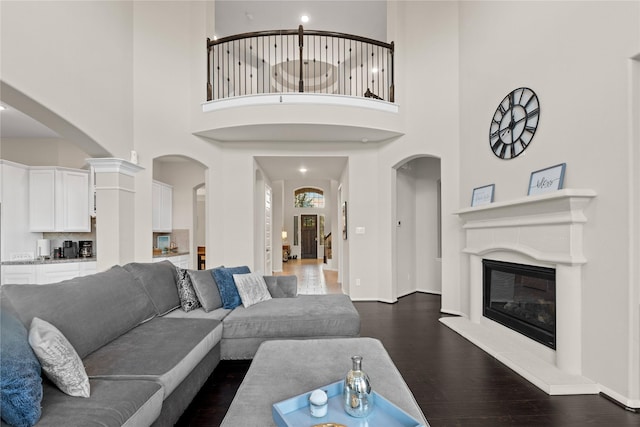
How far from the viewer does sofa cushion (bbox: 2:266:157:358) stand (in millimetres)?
1760

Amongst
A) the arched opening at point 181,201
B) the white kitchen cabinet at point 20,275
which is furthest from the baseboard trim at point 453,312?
the white kitchen cabinet at point 20,275

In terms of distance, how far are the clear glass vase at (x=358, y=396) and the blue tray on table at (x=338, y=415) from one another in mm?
25

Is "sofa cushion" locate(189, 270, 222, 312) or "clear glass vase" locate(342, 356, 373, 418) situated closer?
"clear glass vase" locate(342, 356, 373, 418)

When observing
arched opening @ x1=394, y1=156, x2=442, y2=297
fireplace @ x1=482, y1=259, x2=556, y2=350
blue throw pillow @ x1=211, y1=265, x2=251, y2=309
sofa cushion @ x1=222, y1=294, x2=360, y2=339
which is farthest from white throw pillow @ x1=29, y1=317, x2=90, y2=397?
arched opening @ x1=394, y1=156, x2=442, y2=297

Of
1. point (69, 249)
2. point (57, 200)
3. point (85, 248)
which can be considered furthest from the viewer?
point (85, 248)

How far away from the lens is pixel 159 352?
2021 millimetres

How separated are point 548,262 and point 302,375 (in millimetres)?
2482

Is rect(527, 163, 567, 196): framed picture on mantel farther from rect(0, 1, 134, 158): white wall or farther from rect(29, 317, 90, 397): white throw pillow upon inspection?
rect(0, 1, 134, 158): white wall

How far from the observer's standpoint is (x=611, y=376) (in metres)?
2.36

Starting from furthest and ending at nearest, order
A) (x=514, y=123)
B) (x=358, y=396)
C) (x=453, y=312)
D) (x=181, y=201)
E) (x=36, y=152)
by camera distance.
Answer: (x=181, y=201) → (x=36, y=152) → (x=453, y=312) → (x=514, y=123) → (x=358, y=396)

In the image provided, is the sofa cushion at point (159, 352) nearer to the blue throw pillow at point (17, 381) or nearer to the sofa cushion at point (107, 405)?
the sofa cushion at point (107, 405)

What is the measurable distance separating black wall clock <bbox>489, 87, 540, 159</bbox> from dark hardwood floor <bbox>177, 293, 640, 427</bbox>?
222 centimetres

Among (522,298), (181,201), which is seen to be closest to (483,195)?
(522,298)

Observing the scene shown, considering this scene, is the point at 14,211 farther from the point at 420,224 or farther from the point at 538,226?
the point at 538,226
